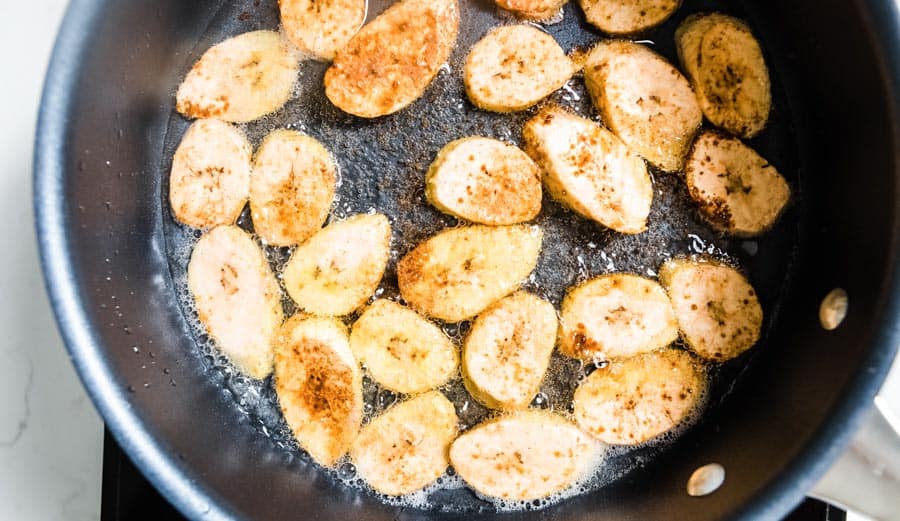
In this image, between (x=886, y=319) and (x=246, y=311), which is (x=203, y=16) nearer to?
(x=246, y=311)

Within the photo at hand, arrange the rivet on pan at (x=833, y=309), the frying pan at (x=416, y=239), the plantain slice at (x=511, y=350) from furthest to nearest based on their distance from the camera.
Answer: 1. the plantain slice at (x=511, y=350)
2. the rivet on pan at (x=833, y=309)
3. the frying pan at (x=416, y=239)

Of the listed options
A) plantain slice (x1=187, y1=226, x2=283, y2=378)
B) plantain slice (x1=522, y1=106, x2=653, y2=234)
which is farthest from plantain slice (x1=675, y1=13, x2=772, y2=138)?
plantain slice (x1=187, y1=226, x2=283, y2=378)

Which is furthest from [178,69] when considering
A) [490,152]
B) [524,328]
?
[524,328]

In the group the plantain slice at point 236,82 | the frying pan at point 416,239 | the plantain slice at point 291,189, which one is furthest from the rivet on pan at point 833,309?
the plantain slice at point 236,82

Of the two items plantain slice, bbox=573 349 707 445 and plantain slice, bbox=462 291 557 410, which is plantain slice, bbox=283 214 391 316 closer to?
plantain slice, bbox=462 291 557 410

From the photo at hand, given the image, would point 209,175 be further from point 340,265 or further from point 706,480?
point 706,480

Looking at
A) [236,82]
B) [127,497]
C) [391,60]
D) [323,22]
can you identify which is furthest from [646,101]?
[127,497]

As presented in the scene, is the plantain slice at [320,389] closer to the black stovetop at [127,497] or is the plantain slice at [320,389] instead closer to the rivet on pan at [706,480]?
the black stovetop at [127,497]
